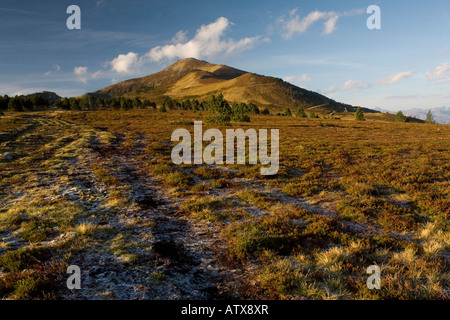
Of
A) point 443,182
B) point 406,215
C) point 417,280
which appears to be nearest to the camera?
point 417,280

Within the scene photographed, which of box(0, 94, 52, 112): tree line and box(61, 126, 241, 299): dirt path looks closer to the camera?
box(61, 126, 241, 299): dirt path

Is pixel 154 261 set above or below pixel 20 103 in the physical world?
below

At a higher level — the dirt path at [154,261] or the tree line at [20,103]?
the tree line at [20,103]

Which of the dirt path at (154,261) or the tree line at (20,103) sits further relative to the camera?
the tree line at (20,103)

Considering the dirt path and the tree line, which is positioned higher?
the tree line

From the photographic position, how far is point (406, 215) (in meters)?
9.62

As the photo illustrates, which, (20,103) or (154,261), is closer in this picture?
(154,261)

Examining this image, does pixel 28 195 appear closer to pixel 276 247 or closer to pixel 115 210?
pixel 115 210
